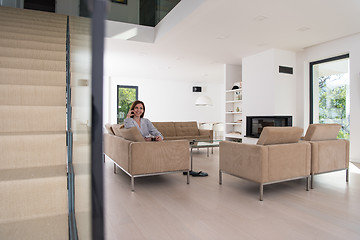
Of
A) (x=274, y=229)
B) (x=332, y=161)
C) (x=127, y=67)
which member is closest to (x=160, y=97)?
(x=127, y=67)

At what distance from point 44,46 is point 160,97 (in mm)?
9283

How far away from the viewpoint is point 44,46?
2721 mm

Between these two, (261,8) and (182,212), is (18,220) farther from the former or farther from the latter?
(261,8)

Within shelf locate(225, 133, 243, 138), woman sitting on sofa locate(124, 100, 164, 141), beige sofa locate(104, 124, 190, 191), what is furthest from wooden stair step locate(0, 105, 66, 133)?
shelf locate(225, 133, 243, 138)

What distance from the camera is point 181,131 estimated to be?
7.71 m

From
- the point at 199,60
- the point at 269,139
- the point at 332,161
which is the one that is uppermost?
the point at 199,60

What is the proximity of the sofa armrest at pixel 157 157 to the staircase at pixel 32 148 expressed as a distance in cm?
151

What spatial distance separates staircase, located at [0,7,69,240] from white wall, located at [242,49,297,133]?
5599 millimetres

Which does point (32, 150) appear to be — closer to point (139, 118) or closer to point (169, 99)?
point (139, 118)

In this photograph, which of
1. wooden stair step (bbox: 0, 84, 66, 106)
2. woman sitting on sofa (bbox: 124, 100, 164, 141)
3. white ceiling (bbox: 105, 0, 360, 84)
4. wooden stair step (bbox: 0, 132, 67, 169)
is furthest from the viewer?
woman sitting on sofa (bbox: 124, 100, 164, 141)

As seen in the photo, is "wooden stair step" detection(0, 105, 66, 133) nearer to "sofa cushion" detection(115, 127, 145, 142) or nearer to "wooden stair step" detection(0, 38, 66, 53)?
"wooden stair step" detection(0, 38, 66, 53)

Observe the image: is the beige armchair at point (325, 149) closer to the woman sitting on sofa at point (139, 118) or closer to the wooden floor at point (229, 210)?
the wooden floor at point (229, 210)

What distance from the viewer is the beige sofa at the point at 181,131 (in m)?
7.49

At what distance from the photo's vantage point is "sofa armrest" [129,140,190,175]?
338 centimetres
